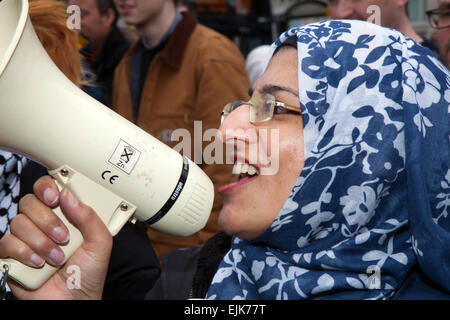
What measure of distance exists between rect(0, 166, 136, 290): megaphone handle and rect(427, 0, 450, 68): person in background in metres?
1.79

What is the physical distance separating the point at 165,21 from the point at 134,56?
332 mm

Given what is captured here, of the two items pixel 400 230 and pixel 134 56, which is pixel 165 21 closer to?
pixel 134 56

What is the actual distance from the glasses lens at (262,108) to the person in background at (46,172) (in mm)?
655

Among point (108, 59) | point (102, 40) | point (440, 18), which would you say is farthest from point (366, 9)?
point (102, 40)

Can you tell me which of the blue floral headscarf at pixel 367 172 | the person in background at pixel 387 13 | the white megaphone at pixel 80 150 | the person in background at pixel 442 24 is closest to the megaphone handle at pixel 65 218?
the white megaphone at pixel 80 150

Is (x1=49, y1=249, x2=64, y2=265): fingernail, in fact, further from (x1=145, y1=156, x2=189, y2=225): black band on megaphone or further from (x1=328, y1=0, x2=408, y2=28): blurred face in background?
(x1=328, y1=0, x2=408, y2=28): blurred face in background

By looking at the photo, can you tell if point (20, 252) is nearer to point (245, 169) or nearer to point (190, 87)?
point (245, 169)

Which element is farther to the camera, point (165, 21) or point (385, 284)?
point (165, 21)

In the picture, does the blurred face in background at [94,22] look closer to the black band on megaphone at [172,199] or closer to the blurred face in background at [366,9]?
the blurred face in background at [366,9]

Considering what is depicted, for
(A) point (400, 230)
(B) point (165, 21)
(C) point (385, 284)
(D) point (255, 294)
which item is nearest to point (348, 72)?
(A) point (400, 230)

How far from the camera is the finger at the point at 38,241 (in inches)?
71.4

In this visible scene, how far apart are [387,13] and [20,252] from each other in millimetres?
2079

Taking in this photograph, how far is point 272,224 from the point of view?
1807 mm

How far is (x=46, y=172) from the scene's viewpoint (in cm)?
219
